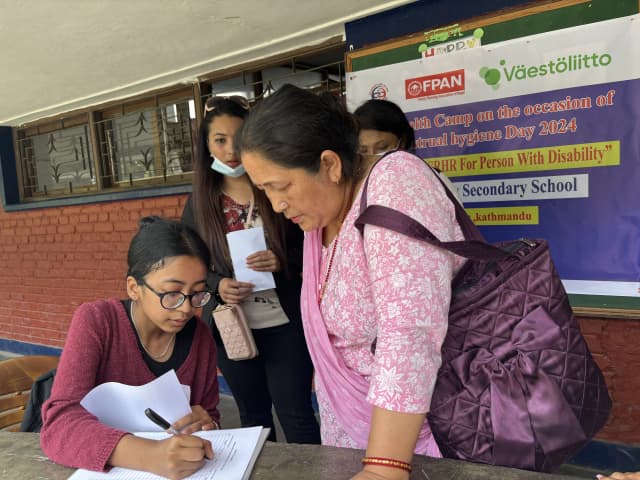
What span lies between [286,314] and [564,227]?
1.35 meters

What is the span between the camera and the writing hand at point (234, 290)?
185 centimetres

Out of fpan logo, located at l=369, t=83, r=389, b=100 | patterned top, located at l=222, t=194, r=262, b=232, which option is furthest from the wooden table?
fpan logo, located at l=369, t=83, r=389, b=100

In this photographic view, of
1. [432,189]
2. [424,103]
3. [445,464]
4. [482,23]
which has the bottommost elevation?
[445,464]

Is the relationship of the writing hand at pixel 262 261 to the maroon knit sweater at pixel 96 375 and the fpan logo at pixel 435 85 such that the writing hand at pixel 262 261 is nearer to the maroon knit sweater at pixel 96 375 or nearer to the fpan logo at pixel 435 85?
the maroon knit sweater at pixel 96 375

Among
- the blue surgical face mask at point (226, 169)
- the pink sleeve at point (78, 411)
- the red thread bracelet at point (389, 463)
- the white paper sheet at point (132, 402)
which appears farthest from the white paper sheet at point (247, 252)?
the red thread bracelet at point (389, 463)

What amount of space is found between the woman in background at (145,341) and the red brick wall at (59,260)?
101 inches

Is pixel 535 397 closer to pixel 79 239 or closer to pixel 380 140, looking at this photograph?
pixel 380 140

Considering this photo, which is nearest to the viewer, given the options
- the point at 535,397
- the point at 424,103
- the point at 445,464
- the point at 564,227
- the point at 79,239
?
the point at 535,397

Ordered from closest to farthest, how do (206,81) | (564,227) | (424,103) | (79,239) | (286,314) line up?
(286,314), (564,227), (424,103), (206,81), (79,239)

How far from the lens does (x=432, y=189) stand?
89 cm

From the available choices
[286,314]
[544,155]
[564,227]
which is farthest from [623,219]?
[286,314]

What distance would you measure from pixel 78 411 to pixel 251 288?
0.79 metres

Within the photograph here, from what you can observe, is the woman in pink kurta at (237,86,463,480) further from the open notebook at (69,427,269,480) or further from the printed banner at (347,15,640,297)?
the printed banner at (347,15,640,297)

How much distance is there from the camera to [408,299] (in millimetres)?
807
